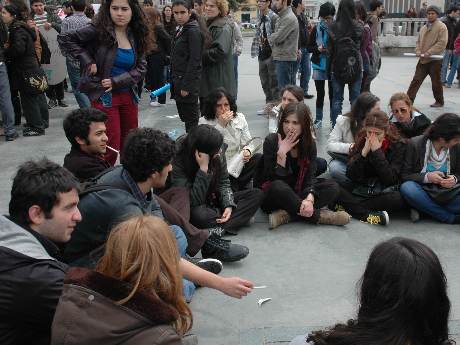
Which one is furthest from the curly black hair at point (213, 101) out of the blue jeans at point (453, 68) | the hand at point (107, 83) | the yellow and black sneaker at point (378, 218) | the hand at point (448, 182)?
the blue jeans at point (453, 68)

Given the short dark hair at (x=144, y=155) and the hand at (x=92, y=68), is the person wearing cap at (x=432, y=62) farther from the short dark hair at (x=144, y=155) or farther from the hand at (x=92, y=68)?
the short dark hair at (x=144, y=155)

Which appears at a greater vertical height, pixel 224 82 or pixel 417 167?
pixel 224 82

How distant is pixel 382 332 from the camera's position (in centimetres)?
163

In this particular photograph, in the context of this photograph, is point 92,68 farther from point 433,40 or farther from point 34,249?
point 433,40

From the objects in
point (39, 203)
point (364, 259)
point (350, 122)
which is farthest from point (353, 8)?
point (39, 203)

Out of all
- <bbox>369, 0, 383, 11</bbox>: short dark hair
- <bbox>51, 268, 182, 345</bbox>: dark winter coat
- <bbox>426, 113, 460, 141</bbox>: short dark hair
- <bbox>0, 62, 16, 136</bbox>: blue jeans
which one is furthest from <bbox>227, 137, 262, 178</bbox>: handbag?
<bbox>369, 0, 383, 11</bbox>: short dark hair

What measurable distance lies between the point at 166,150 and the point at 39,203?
0.82m

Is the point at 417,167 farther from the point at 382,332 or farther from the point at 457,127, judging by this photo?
the point at 382,332

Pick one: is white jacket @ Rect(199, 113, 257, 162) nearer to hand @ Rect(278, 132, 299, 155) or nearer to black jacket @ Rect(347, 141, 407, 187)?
hand @ Rect(278, 132, 299, 155)

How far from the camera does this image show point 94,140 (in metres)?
3.70

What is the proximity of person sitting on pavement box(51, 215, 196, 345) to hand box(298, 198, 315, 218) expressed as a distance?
8.10ft

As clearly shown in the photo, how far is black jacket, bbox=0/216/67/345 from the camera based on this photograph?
6.40 feet

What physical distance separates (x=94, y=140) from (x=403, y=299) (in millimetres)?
2632

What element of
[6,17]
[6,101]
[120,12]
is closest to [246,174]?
[120,12]
